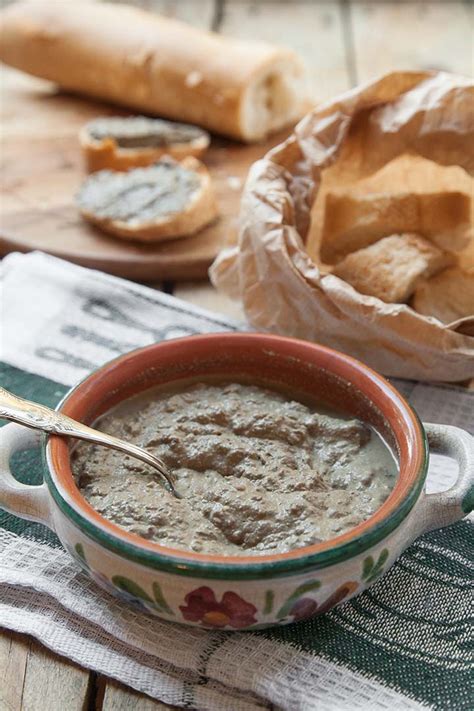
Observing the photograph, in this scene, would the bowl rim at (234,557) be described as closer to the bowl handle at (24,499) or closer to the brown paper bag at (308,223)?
the bowl handle at (24,499)

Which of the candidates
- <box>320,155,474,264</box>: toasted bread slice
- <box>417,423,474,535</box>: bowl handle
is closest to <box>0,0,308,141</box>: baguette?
<box>320,155,474,264</box>: toasted bread slice

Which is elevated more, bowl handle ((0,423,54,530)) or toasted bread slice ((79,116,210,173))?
bowl handle ((0,423,54,530))

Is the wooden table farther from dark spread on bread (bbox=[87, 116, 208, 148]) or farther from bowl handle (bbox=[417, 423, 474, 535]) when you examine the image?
bowl handle (bbox=[417, 423, 474, 535])

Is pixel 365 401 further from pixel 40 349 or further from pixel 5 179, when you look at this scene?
pixel 5 179

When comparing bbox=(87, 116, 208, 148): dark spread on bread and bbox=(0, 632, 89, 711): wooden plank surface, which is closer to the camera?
bbox=(0, 632, 89, 711): wooden plank surface

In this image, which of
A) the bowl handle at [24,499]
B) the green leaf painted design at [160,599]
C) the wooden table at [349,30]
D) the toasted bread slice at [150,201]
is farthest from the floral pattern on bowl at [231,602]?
the wooden table at [349,30]

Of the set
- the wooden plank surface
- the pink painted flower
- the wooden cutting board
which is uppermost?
the pink painted flower
